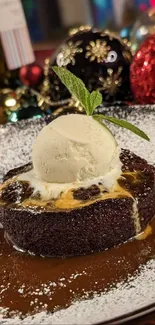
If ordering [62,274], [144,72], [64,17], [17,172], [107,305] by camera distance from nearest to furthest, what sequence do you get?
[107,305], [62,274], [17,172], [144,72], [64,17]

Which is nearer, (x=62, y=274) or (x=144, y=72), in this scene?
(x=62, y=274)

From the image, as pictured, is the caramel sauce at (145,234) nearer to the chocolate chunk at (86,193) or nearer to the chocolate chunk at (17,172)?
the chocolate chunk at (86,193)

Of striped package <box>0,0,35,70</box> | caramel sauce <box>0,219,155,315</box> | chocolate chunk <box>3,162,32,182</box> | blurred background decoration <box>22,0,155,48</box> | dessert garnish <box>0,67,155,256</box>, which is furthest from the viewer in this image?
blurred background decoration <box>22,0,155,48</box>

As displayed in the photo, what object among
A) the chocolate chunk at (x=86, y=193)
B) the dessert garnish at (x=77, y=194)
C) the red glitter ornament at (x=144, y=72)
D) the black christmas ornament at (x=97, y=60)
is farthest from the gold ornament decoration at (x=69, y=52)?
the chocolate chunk at (x=86, y=193)

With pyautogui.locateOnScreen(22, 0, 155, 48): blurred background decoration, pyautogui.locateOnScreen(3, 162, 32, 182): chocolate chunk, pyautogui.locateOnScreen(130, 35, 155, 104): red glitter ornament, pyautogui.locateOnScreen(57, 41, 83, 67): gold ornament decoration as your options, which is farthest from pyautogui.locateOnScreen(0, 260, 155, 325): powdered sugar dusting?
pyautogui.locateOnScreen(22, 0, 155, 48): blurred background decoration

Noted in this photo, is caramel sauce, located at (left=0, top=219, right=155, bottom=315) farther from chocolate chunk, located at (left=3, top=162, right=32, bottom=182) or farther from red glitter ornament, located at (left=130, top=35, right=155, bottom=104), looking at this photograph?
red glitter ornament, located at (left=130, top=35, right=155, bottom=104)

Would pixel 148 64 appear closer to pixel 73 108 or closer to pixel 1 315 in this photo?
pixel 73 108

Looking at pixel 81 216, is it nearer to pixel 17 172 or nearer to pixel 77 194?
pixel 77 194

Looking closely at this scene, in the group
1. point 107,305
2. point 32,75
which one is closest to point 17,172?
point 107,305
